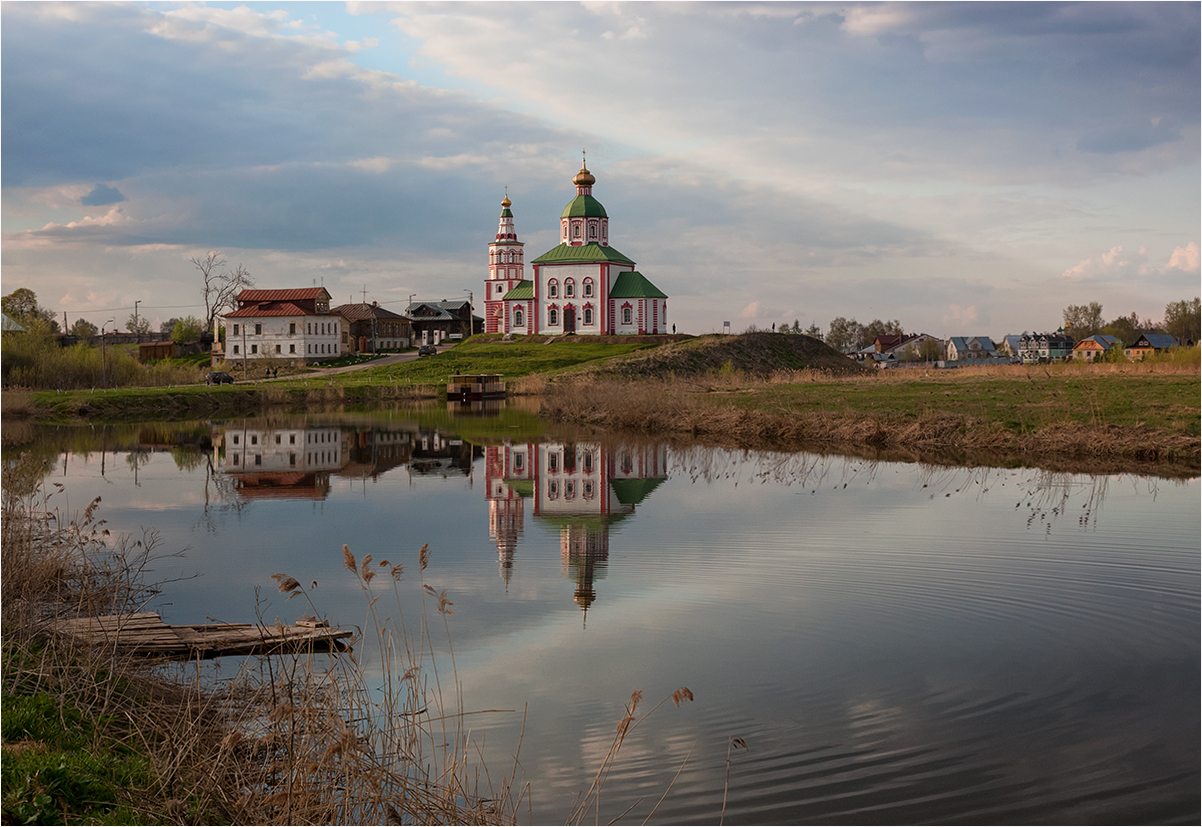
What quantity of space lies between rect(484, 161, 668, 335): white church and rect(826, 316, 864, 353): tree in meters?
92.4

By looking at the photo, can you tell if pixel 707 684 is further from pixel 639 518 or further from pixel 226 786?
pixel 639 518

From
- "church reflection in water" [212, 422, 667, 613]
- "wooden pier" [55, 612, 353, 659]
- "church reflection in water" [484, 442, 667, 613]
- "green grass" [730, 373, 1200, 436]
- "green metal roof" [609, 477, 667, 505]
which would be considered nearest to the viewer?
"wooden pier" [55, 612, 353, 659]

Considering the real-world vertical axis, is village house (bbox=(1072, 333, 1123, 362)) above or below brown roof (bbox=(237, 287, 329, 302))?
below

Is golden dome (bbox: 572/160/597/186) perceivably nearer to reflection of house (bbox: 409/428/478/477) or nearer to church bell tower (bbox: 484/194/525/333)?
church bell tower (bbox: 484/194/525/333)

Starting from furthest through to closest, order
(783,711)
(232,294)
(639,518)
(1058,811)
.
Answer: (232,294), (639,518), (783,711), (1058,811)

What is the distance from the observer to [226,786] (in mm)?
6742

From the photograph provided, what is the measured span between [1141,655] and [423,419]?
1685 inches

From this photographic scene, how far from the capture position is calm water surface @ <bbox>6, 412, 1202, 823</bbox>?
7555 mm

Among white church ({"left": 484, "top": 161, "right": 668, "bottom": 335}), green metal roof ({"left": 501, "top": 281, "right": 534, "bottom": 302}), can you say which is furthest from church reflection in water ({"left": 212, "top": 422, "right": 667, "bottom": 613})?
green metal roof ({"left": 501, "top": 281, "right": 534, "bottom": 302})

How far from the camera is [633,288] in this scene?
3649 inches

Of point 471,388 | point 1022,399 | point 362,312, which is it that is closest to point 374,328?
point 362,312

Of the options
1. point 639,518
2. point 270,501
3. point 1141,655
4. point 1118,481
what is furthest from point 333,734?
point 1118,481

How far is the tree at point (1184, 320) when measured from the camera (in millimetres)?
103125

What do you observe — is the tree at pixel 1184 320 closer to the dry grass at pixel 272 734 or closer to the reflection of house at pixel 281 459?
the reflection of house at pixel 281 459
